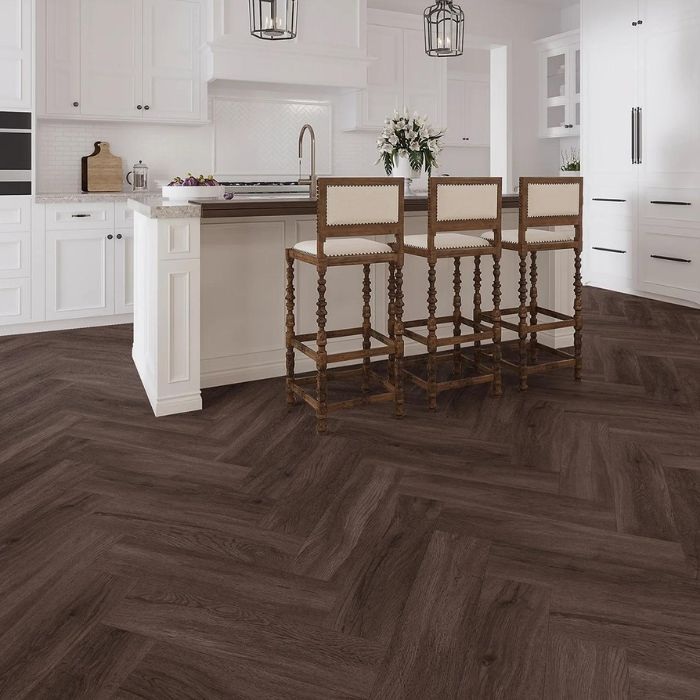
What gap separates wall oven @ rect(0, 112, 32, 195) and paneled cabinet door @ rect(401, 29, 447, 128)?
3.52 m

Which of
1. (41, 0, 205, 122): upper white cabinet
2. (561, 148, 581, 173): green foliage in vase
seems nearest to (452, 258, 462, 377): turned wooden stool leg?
(41, 0, 205, 122): upper white cabinet

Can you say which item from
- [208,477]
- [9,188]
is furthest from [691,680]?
[9,188]

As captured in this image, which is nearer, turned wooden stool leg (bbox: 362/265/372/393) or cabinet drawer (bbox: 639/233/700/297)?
turned wooden stool leg (bbox: 362/265/372/393)

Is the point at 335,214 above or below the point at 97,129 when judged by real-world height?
below

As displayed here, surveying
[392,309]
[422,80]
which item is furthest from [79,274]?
[422,80]

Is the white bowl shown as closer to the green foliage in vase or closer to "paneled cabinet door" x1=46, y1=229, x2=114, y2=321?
"paneled cabinet door" x1=46, y1=229, x2=114, y2=321

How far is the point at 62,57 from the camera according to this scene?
5516 mm

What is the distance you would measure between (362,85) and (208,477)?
4797 mm

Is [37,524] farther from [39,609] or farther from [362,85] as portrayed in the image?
[362,85]

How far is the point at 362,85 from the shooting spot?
6.50 m

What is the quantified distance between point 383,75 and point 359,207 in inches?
168

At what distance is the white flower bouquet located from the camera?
404cm

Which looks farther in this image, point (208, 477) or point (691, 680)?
point (208, 477)

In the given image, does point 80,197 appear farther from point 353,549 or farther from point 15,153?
point 353,549
